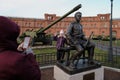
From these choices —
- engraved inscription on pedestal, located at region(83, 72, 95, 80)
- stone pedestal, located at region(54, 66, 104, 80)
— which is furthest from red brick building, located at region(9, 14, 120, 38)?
engraved inscription on pedestal, located at region(83, 72, 95, 80)

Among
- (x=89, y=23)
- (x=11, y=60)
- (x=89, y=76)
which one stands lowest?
(x=89, y=76)

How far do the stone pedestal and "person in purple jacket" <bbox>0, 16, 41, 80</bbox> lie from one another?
394 cm

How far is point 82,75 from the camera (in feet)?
20.0

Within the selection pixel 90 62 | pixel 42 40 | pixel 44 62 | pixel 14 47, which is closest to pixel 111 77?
pixel 90 62

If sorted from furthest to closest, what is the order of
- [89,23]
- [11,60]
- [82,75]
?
[89,23] → [82,75] → [11,60]

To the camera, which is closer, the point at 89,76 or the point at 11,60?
the point at 11,60

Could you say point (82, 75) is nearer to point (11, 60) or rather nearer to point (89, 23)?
point (11, 60)

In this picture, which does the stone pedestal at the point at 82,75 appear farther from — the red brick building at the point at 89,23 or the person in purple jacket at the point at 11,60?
the red brick building at the point at 89,23

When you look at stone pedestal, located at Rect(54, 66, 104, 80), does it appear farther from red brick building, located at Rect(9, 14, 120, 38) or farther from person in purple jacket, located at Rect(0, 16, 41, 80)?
red brick building, located at Rect(9, 14, 120, 38)

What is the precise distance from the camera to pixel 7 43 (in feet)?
6.81

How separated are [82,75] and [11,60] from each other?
438 cm

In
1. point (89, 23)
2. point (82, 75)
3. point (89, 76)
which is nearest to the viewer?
point (82, 75)

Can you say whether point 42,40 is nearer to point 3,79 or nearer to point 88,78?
point 88,78

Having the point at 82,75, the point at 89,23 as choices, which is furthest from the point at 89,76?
the point at 89,23
